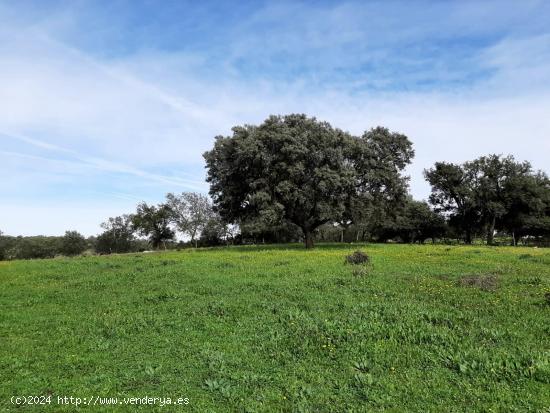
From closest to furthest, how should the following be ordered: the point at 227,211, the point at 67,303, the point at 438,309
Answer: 1. the point at 438,309
2. the point at 67,303
3. the point at 227,211

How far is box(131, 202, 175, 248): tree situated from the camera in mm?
94062

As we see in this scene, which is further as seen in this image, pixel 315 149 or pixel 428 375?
pixel 315 149

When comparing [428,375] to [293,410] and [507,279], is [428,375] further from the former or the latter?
[507,279]

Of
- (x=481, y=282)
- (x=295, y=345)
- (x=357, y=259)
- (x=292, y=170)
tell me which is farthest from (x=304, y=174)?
(x=295, y=345)

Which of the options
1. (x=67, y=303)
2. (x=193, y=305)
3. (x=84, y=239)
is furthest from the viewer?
(x=84, y=239)

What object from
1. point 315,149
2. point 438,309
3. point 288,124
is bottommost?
point 438,309

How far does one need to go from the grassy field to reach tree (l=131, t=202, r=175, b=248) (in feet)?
260

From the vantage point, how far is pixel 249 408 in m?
6.89

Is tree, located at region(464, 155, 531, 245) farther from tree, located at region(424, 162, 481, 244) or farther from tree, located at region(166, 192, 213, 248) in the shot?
tree, located at region(166, 192, 213, 248)

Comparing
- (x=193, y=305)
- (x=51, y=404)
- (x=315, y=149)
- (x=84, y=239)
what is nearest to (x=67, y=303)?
(x=193, y=305)

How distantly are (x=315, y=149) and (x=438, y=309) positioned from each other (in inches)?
1291

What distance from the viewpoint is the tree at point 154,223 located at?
94.1 m

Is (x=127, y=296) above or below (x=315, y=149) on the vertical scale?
below

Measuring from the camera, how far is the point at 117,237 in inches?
3930
